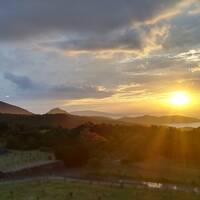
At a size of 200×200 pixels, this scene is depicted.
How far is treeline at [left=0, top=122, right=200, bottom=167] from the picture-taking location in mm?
37875

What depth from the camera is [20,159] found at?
3619 cm

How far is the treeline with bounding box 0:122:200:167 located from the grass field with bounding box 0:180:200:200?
1191cm

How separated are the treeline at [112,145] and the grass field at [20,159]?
154cm

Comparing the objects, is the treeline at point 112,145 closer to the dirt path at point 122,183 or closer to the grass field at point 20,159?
the grass field at point 20,159

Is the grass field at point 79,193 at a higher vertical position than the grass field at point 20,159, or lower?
lower

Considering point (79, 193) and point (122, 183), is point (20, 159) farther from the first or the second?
point (79, 193)

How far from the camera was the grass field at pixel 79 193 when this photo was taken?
21.4m

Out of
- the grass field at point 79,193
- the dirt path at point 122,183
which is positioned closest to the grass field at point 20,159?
the dirt path at point 122,183

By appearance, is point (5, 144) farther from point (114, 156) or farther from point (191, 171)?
point (191, 171)

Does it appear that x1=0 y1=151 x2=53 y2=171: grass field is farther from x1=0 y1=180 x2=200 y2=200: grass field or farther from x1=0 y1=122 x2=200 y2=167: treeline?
x1=0 y1=180 x2=200 y2=200: grass field

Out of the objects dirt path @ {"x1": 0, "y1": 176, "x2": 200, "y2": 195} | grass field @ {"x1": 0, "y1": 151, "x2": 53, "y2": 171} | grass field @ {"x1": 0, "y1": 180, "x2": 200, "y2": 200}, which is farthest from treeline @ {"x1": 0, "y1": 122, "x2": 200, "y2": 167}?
grass field @ {"x1": 0, "y1": 180, "x2": 200, "y2": 200}

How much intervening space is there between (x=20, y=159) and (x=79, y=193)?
15078 millimetres

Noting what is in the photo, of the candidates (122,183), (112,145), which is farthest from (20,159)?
(122,183)

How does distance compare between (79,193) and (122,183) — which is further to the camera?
(122,183)
